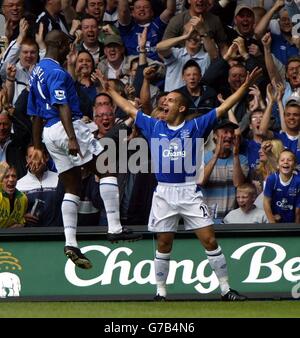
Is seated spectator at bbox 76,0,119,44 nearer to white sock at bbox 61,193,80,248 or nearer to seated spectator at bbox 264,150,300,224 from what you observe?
seated spectator at bbox 264,150,300,224

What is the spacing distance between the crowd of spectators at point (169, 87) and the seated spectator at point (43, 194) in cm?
1

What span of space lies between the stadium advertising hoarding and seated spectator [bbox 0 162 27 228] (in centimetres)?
40

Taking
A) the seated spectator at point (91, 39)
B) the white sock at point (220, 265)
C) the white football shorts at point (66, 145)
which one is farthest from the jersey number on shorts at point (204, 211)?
the seated spectator at point (91, 39)

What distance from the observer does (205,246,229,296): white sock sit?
14.3 m

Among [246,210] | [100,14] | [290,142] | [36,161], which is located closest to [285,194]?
[246,210]

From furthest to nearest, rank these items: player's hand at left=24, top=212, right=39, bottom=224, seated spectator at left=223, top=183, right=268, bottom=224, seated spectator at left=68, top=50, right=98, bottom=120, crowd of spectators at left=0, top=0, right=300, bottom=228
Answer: seated spectator at left=68, top=50, right=98, bottom=120
player's hand at left=24, top=212, right=39, bottom=224
crowd of spectators at left=0, top=0, right=300, bottom=228
seated spectator at left=223, top=183, right=268, bottom=224

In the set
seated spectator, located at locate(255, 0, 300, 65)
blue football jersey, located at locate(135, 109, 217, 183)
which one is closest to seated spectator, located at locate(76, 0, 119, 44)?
seated spectator, located at locate(255, 0, 300, 65)

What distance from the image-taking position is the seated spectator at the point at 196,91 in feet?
56.7

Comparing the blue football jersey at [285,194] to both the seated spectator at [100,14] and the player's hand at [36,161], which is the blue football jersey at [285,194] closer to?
the player's hand at [36,161]

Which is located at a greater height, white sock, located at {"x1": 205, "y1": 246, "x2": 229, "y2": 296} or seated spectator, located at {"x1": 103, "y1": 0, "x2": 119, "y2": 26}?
seated spectator, located at {"x1": 103, "y1": 0, "x2": 119, "y2": 26}

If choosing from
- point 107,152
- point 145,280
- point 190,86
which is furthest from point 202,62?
point 145,280

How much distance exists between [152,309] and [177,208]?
3.84ft

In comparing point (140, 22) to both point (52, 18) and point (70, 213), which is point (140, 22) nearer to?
point (52, 18)

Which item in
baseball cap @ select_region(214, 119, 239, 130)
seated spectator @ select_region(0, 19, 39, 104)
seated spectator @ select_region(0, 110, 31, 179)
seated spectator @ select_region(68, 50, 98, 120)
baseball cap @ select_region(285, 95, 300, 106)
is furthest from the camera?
seated spectator @ select_region(0, 19, 39, 104)
